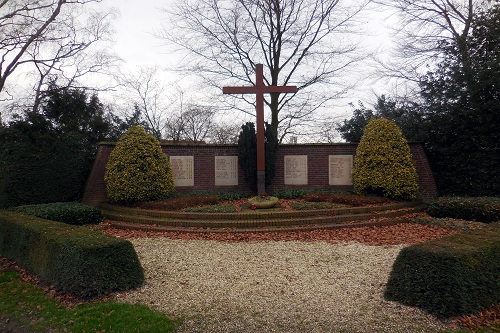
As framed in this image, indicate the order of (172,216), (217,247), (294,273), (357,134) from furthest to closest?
1. (357,134)
2. (172,216)
3. (217,247)
4. (294,273)

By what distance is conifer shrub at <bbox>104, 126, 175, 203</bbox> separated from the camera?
11.3 m

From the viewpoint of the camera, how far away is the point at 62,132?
1343 centimetres

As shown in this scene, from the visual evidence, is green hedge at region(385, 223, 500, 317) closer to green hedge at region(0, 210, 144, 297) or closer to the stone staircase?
green hedge at region(0, 210, 144, 297)

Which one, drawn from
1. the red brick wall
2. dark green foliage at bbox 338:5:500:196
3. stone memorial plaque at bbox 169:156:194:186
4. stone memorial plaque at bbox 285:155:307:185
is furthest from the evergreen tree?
stone memorial plaque at bbox 169:156:194:186

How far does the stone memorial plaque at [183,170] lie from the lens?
13.5 m

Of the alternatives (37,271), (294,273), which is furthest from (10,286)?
(294,273)

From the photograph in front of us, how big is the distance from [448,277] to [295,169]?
9834 mm

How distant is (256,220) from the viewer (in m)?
9.43

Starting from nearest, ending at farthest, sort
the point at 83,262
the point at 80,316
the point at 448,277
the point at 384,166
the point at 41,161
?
the point at 448,277
the point at 80,316
the point at 83,262
the point at 384,166
the point at 41,161

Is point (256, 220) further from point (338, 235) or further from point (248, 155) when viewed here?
point (248, 155)

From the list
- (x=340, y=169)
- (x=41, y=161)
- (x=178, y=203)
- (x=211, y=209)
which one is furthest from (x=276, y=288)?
(x=41, y=161)

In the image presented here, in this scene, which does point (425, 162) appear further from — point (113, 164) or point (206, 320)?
point (206, 320)

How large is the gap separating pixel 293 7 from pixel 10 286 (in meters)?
17.5

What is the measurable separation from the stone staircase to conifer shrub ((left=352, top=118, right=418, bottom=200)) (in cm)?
147
